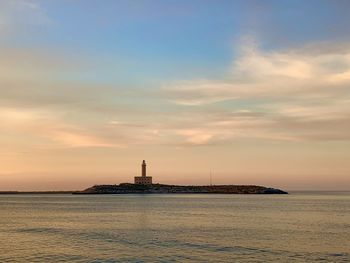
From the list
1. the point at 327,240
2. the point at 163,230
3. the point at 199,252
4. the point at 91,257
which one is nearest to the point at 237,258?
the point at 199,252

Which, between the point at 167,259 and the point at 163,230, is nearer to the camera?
the point at 167,259

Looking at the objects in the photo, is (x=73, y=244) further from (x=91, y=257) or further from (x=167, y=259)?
(x=167, y=259)

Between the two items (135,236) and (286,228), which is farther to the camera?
(286,228)

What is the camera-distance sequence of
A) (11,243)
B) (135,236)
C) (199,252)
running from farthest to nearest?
(135,236)
(11,243)
(199,252)

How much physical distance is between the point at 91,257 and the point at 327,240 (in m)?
21.7

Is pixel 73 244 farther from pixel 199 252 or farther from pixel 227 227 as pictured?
pixel 227 227

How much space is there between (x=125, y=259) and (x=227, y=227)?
24300 mm

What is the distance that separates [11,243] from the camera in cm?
4188

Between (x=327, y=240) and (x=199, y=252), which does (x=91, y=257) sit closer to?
(x=199, y=252)

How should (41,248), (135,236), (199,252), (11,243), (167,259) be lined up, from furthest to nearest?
(135,236)
(11,243)
(41,248)
(199,252)
(167,259)

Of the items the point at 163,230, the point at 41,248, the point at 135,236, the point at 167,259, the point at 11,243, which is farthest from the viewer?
the point at 163,230

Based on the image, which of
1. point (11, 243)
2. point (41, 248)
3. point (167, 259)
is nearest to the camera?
point (167, 259)

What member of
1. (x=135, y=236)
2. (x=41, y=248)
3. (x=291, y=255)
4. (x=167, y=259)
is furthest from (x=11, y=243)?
(x=291, y=255)

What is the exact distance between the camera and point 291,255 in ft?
→ 113
